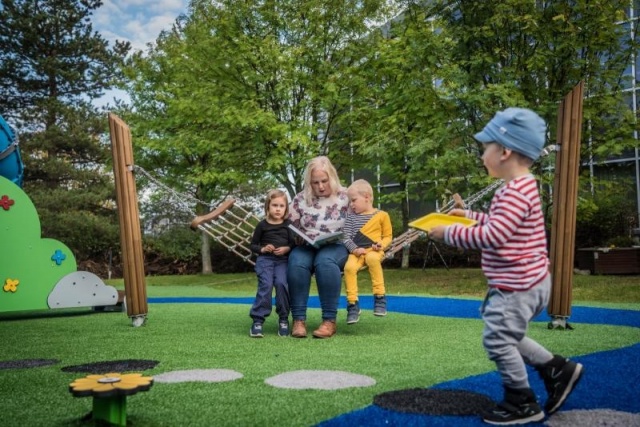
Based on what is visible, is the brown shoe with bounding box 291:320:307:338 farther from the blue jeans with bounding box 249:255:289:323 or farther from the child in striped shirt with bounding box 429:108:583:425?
the child in striped shirt with bounding box 429:108:583:425

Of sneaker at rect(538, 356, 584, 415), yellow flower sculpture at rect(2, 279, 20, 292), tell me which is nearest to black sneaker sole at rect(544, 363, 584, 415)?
sneaker at rect(538, 356, 584, 415)

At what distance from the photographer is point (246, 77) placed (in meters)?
17.9

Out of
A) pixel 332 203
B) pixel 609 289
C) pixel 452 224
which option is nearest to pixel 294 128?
pixel 609 289

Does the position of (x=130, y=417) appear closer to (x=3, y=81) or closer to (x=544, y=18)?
→ (x=544, y=18)

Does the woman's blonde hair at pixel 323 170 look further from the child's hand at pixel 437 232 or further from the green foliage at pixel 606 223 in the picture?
the green foliage at pixel 606 223

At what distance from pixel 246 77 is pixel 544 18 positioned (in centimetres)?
857

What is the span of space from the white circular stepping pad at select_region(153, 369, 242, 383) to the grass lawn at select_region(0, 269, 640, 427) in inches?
3.1

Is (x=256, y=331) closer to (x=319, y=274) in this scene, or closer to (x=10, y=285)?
(x=319, y=274)

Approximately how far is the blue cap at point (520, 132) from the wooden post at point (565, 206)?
320cm

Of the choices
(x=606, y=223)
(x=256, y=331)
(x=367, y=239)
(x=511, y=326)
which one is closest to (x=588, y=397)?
(x=511, y=326)

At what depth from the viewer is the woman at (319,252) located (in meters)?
5.52

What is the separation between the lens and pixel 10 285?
758cm

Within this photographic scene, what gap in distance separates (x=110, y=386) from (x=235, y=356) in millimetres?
2025

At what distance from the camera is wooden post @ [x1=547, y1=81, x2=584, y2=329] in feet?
18.4
